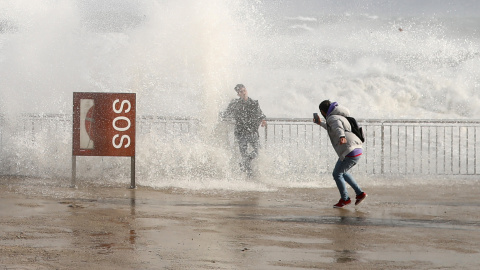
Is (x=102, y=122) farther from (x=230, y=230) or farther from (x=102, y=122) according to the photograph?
(x=230, y=230)

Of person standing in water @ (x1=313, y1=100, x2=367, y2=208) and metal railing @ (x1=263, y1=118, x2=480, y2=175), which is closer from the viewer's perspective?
person standing in water @ (x1=313, y1=100, x2=367, y2=208)

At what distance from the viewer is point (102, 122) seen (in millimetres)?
11828

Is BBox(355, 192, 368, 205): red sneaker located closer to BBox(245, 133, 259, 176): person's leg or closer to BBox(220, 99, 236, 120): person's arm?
BBox(245, 133, 259, 176): person's leg

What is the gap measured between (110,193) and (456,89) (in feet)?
98.3

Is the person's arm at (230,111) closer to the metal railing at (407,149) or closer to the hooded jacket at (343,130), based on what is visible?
the metal railing at (407,149)

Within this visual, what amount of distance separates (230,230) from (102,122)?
476 centimetres

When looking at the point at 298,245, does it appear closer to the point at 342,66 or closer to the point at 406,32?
the point at 342,66

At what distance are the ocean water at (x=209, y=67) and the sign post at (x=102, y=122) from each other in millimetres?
1066

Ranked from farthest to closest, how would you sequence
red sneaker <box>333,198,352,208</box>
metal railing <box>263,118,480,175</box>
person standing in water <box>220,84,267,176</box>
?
metal railing <box>263,118,480,175</box> < person standing in water <box>220,84,267,176</box> < red sneaker <box>333,198,352,208</box>

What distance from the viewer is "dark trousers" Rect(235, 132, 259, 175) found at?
44.6ft

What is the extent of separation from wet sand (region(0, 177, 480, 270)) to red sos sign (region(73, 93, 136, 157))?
63cm

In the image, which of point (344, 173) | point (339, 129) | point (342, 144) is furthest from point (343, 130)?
point (344, 173)

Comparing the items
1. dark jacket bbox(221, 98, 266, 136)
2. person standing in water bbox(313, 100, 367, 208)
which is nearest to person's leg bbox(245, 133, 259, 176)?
dark jacket bbox(221, 98, 266, 136)

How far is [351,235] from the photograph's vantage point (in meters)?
7.48
